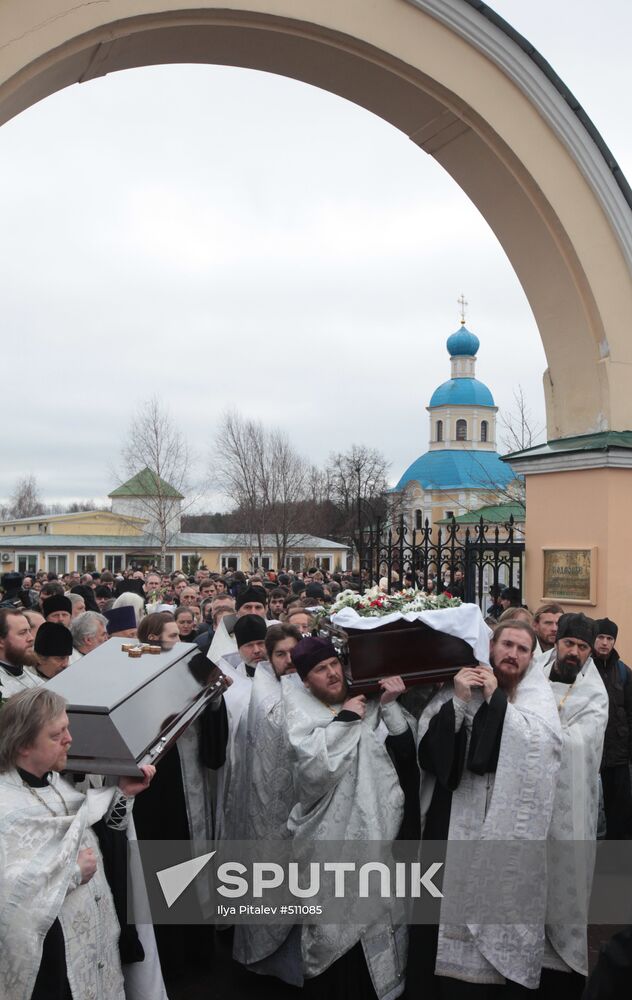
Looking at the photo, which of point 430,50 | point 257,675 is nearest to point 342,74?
point 430,50

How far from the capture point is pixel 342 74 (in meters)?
7.23

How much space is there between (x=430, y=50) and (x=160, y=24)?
214 cm

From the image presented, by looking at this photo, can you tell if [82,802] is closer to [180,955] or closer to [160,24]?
[180,955]

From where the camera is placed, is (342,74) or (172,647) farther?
(342,74)

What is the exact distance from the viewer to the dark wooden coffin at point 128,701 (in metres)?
3.37

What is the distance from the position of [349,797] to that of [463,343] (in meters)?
54.3

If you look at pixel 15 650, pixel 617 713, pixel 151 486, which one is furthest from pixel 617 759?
pixel 151 486

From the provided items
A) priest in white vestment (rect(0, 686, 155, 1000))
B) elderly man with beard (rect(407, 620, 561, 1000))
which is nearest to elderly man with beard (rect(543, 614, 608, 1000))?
elderly man with beard (rect(407, 620, 561, 1000))

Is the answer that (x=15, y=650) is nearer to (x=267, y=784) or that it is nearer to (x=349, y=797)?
(x=267, y=784)

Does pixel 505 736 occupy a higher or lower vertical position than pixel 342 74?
lower

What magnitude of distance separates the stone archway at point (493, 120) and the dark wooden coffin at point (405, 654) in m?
3.92

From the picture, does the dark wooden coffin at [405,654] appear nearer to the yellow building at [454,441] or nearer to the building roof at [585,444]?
the building roof at [585,444]

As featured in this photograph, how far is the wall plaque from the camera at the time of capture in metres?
7.87

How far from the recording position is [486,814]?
406cm
